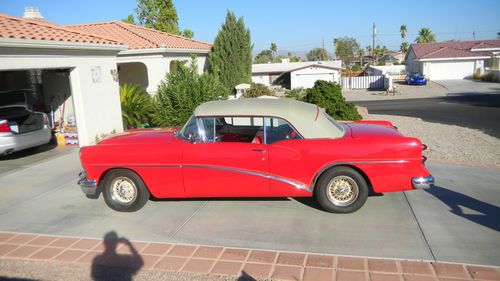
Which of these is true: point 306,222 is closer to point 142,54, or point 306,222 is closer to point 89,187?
point 89,187

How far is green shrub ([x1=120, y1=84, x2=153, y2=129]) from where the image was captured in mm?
12641

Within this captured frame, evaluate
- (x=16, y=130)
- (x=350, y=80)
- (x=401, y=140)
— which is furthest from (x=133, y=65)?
(x=350, y=80)

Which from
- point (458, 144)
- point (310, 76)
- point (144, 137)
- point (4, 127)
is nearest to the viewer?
point (144, 137)

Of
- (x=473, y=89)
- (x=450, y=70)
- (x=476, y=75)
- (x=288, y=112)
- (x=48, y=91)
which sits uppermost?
(x=48, y=91)

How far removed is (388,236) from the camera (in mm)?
4680

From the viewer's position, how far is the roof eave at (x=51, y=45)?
8.05m

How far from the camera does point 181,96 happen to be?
40.1 feet

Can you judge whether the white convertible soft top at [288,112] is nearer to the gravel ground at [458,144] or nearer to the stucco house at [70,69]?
the gravel ground at [458,144]

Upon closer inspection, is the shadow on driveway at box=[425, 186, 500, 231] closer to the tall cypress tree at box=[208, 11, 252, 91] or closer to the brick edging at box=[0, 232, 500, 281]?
the brick edging at box=[0, 232, 500, 281]

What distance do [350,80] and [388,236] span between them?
131ft

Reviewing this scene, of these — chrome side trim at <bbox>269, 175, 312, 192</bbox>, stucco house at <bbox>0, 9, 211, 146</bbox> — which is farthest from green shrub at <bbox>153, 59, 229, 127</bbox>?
chrome side trim at <bbox>269, 175, 312, 192</bbox>

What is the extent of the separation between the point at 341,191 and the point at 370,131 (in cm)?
98

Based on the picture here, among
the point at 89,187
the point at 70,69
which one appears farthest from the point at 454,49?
the point at 89,187

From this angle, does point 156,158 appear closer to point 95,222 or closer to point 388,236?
point 95,222
